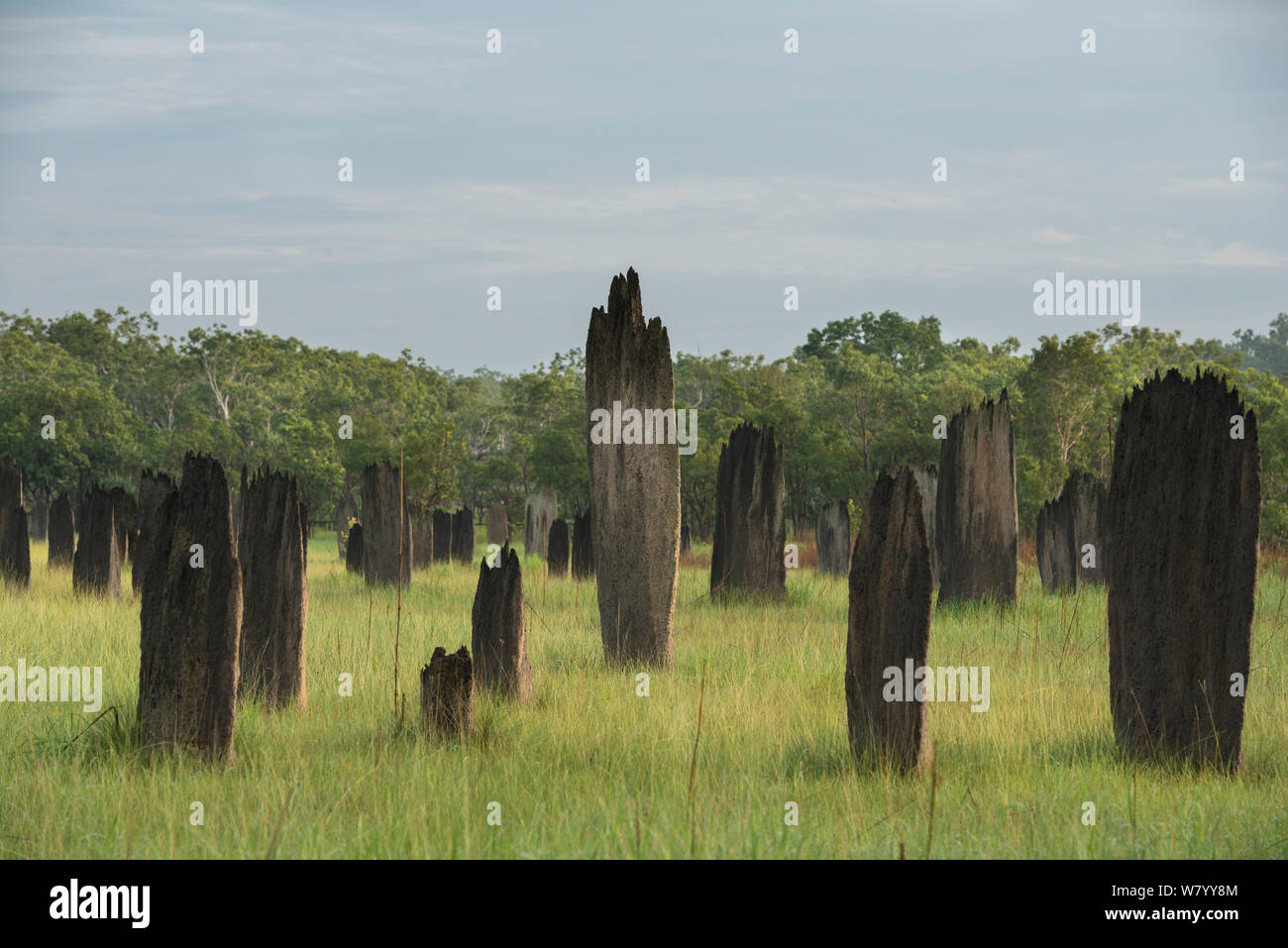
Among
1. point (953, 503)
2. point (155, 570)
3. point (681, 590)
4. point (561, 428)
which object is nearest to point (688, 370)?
point (561, 428)

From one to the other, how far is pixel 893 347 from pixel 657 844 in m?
55.4

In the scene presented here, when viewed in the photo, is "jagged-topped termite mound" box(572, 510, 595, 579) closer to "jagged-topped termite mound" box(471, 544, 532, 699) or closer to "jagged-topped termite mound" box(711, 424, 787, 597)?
"jagged-topped termite mound" box(711, 424, 787, 597)

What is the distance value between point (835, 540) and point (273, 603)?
1401 cm

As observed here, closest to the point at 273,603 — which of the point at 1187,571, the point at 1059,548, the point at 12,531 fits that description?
the point at 1187,571

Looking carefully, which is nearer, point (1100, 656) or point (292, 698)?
point (292, 698)

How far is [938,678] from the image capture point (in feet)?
26.9

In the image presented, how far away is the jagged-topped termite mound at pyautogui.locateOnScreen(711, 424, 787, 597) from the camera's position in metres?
13.2

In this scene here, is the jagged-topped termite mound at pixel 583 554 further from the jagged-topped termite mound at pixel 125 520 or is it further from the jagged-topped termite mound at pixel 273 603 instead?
the jagged-topped termite mound at pixel 273 603

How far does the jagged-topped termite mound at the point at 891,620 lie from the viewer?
5816 millimetres

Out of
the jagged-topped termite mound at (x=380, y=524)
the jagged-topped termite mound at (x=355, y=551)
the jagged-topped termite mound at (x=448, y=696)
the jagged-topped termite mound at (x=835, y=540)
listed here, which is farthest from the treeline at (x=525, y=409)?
the jagged-topped termite mound at (x=448, y=696)

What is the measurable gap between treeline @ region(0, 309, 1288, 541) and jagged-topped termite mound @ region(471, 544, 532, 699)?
8445 mm

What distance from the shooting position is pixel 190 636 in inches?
240
